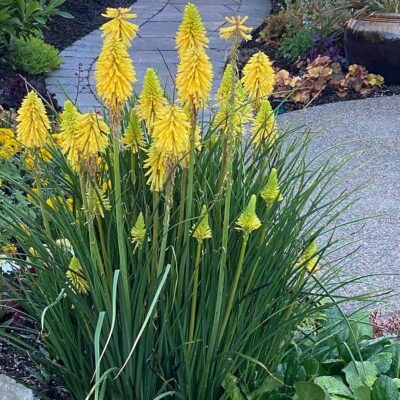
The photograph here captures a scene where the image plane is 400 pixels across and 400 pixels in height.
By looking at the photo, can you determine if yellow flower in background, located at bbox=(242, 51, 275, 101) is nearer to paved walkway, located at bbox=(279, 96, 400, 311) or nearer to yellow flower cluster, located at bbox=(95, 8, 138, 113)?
yellow flower cluster, located at bbox=(95, 8, 138, 113)

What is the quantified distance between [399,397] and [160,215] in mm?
969

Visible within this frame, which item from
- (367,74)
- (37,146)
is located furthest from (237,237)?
(367,74)

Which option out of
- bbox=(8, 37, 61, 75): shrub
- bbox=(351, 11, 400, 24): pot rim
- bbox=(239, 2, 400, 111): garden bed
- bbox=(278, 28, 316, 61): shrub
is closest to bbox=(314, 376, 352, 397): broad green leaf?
bbox=(239, 2, 400, 111): garden bed

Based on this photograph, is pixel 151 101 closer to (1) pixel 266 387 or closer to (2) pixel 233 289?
(2) pixel 233 289

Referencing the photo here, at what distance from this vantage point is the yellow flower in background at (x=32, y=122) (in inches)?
91.0

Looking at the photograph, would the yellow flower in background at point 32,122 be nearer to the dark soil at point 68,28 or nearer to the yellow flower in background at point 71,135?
the yellow flower in background at point 71,135

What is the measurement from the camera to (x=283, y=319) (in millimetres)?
2600

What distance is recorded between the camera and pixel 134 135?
2.44 meters

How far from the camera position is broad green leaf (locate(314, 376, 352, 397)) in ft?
8.89

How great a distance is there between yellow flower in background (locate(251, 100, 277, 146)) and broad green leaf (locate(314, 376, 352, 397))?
822mm

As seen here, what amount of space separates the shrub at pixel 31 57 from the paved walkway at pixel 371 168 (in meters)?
2.45

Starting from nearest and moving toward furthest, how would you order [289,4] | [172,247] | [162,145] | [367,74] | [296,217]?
[162,145], [172,247], [296,217], [367,74], [289,4]

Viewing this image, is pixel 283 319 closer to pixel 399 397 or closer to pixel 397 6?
pixel 399 397

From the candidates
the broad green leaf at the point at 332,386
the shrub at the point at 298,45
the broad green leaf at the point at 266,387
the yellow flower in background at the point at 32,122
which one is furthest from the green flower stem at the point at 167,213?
the shrub at the point at 298,45
